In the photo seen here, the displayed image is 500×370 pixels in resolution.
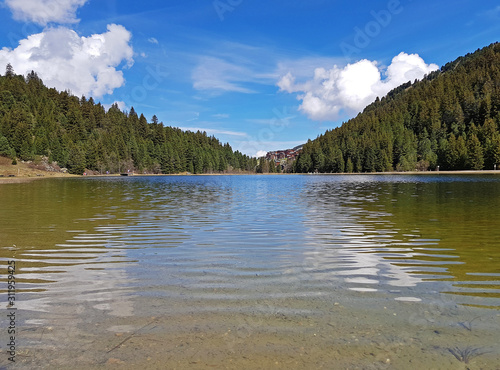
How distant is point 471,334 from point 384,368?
2.21 m

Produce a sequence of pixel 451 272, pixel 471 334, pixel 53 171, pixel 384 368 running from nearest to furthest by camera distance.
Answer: pixel 384 368 → pixel 471 334 → pixel 451 272 → pixel 53 171

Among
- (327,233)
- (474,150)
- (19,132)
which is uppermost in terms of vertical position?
(19,132)

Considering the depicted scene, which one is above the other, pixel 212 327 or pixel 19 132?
pixel 19 132

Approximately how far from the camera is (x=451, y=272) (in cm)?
953

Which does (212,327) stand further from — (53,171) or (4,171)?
(53,171)

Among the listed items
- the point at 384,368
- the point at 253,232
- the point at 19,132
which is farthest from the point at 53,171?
the point at 384,368

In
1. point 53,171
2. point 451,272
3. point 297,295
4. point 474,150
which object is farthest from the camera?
point 53,171

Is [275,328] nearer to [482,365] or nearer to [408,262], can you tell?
[482,365]

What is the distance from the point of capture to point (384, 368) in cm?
484

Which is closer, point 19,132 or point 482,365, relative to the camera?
point 482,365

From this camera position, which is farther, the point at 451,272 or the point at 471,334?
the point at 451,272

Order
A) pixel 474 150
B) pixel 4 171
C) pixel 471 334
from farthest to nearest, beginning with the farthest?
pixel 474 150, pixel 4 171, pixel 471 334

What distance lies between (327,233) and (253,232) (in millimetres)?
3846

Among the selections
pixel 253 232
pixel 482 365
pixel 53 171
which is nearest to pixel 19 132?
pixel 53 171
